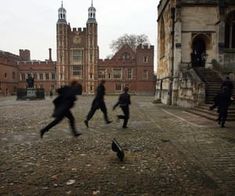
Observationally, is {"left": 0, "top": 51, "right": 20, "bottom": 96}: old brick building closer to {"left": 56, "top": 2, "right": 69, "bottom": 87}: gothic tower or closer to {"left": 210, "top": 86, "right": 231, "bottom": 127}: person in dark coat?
{"left": 56, "top": 2, "right": 69, "bottom": 87}: gothic tower

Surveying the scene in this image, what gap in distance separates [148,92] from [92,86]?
13627 millimetres

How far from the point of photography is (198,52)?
26312 millimetres

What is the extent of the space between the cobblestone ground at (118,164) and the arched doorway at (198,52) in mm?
15802

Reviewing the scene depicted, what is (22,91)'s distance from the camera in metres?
41.7

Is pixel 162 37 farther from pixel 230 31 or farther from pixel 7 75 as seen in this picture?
pixel 7 75

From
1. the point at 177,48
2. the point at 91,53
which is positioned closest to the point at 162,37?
the point at 177,48

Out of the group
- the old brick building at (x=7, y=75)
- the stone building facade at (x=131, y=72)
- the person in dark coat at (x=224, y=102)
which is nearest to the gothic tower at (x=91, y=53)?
the stone building facade at (x=131, y=72)

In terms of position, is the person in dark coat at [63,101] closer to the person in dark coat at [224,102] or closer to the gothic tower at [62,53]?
the person in dark coat at [224,102]

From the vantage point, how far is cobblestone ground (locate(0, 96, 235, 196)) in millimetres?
5129

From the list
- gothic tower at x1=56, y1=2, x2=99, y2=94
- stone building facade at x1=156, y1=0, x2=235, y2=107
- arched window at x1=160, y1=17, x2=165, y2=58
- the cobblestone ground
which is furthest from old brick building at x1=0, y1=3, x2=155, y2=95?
the cobblestone ground

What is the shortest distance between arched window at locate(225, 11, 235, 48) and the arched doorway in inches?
74.9

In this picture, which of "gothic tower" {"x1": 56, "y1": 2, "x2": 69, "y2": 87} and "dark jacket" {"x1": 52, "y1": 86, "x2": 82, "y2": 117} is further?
"gothic tower" {"x1": 56, "y1": 2, "x2": 69, "y2": 87}

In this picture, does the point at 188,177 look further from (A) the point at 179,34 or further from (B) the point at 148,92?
(B) the point at 148,92

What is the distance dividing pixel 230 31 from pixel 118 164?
857 inches
